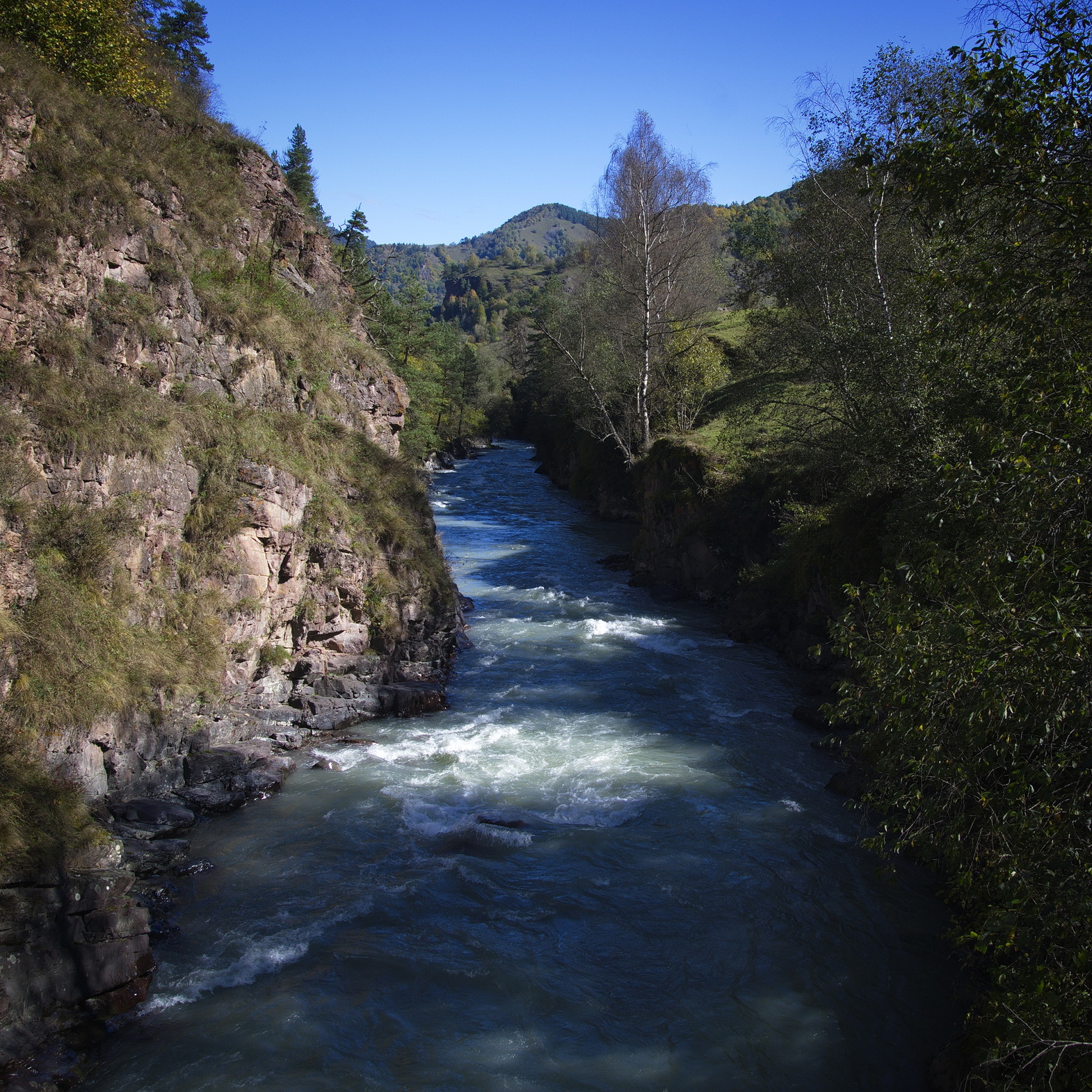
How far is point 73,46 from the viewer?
666 inches

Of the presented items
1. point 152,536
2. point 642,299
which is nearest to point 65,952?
point 152,536

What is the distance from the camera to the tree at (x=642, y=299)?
30.1 m

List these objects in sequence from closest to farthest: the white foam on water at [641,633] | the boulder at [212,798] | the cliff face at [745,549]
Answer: the boulder at [212,798] → the cliff face at [745,549] → the white foam on water at [641,633]

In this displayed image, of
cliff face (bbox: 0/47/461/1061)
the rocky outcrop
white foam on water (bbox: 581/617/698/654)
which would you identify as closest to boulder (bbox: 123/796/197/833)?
cliff face (bbox: 0/47/461/1061)

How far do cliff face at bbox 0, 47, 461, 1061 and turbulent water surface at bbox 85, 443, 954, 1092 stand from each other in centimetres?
110

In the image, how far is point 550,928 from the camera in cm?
957

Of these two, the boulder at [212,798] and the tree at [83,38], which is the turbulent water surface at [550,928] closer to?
the boulder at [212,798]

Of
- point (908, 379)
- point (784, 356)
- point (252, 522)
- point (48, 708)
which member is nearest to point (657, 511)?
point (784, 356)

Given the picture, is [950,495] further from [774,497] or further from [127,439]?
[774,497]

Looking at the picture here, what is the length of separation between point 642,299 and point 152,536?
24.7 m

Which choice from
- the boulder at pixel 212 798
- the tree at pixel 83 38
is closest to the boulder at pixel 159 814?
the boulder at pixel 212 798

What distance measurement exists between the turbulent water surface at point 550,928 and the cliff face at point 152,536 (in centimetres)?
110

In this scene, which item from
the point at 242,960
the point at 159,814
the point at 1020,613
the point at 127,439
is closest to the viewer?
the point at 1020,613

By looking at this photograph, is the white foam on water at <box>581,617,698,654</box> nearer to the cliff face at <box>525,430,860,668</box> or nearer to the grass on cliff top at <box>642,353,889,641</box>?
the cliff face at <box>525,430,860,668</box>
